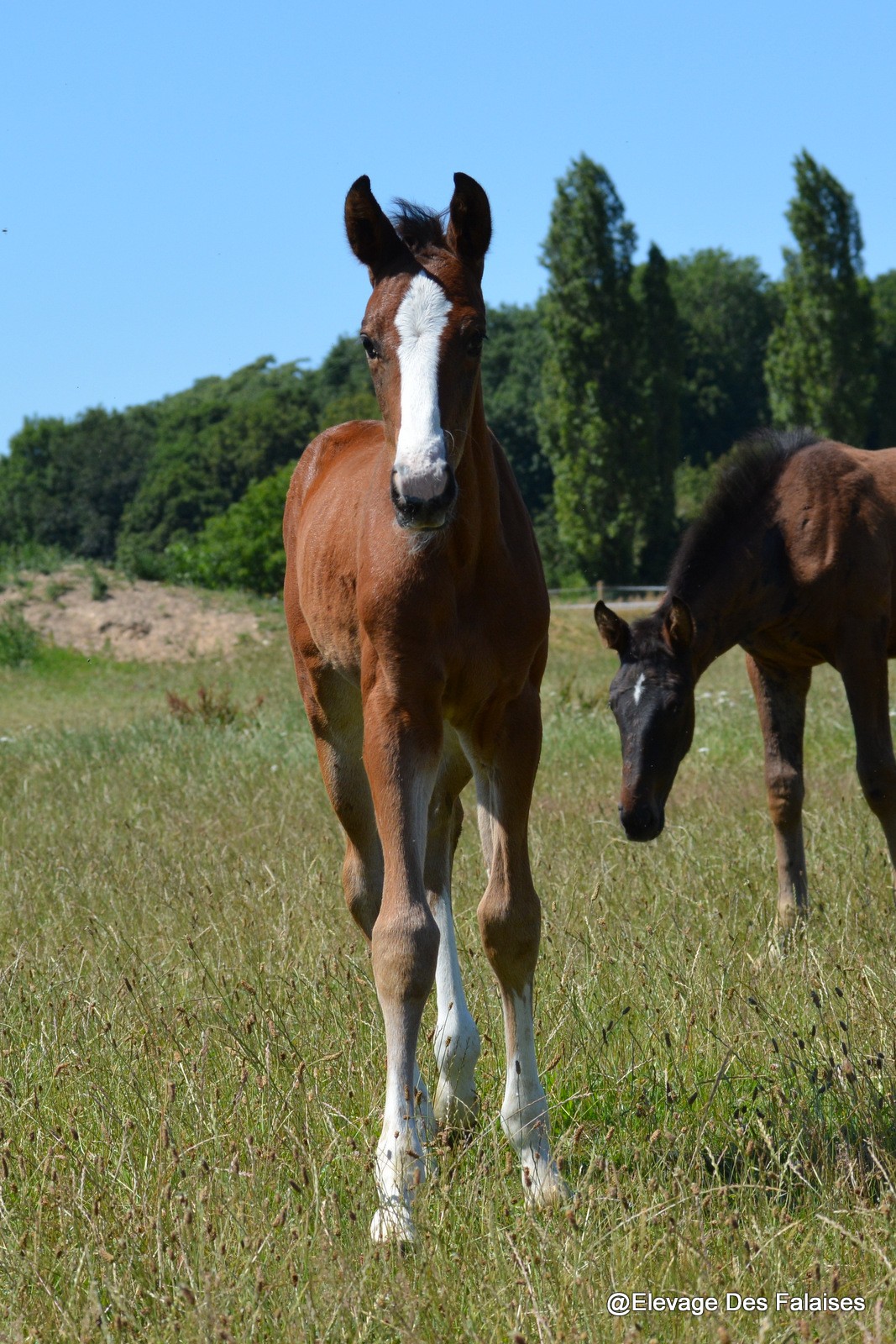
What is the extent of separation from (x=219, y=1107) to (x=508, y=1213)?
83cm

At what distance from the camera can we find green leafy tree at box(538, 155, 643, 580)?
39.0m

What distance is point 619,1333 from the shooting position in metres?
2.15

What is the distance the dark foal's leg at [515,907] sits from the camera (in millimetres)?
3041

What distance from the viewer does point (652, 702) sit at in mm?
5547

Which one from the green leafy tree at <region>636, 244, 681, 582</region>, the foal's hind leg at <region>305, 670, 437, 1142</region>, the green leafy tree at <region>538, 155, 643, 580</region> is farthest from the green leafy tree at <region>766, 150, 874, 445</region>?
the foal's hind leg at <region>305, 670, 437, 1142</region>

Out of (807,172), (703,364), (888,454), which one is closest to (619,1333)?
(888,454)

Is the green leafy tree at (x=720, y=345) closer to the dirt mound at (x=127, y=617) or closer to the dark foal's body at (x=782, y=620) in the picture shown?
the dirt mound at (x=127, y=617)

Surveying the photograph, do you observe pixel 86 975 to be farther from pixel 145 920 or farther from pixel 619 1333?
pixel 619 1333

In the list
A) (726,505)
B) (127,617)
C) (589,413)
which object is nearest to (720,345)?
(589,413)

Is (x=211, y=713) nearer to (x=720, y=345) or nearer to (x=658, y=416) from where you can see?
(x=658, y=416)

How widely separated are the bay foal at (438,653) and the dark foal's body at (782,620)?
2.10 meters

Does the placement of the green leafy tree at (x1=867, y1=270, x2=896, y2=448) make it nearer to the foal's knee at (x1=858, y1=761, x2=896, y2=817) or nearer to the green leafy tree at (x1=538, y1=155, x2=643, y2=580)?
the green leafy tree at (x1=538, y1=155, x2=643, y2=580)

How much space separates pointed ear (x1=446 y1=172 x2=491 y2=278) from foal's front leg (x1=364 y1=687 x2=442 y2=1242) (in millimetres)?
1150

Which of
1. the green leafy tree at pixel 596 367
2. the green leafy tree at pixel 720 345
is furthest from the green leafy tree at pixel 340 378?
the green leafy tree at pixel 596 367
